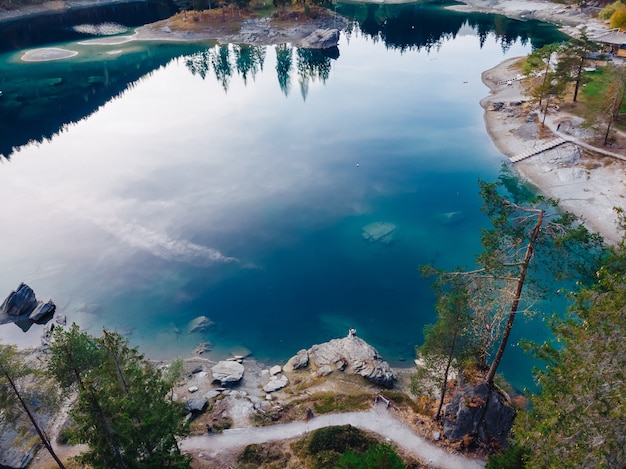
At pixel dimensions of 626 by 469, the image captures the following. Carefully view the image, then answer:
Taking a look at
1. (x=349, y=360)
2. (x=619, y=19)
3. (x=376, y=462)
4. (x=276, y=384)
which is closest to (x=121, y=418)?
(x=376, y=462)

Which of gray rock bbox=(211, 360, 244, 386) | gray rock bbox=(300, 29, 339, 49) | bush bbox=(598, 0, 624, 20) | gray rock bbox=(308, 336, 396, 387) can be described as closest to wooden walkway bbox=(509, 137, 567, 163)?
gray rock bbox=(308, 336, 396, 387)

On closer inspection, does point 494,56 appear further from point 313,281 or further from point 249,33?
point 313,281

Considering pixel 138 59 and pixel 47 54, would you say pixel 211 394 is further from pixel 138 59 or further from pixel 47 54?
pixel 47 54

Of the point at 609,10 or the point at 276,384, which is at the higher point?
the point at 609,10

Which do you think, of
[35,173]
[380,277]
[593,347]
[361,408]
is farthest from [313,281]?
[35,173]

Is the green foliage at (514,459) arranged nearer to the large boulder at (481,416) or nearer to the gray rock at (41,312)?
the large boulder at (481,416)

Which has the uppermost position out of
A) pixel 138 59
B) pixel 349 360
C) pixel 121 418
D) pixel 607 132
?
pixel 138 59

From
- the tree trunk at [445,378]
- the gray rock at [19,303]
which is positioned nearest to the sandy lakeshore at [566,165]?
the tree trunk at [445,378]
